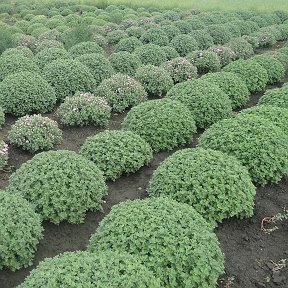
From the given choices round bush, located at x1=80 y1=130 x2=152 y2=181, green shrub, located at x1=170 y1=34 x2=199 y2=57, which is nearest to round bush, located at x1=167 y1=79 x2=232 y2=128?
round bush, located at x1=80 y1=130 x2=152 y2=181

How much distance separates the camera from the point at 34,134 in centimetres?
812

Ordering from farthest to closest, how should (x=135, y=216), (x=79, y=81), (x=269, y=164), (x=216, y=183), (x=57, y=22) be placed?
(x=57, y=22), (x=79, y=81), (x=269, y=164), (x=216, y=183), (x=135, y=216)

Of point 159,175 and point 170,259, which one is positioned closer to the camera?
point 170,259

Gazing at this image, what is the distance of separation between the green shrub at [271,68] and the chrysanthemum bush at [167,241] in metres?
8.56

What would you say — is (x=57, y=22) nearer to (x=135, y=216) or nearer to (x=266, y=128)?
(x=266, y=128)

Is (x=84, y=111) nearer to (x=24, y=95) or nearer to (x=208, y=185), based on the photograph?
(x=24, y=95)

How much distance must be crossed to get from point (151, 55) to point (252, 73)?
3451 millimetres

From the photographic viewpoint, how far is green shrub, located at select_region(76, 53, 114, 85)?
461 inches

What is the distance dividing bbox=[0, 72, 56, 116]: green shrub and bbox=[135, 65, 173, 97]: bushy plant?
2.67m

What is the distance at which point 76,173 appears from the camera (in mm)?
6246

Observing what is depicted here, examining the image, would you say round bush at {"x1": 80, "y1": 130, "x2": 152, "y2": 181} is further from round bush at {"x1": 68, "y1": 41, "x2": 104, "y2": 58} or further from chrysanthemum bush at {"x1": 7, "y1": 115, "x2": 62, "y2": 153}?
round bush at {"x1": 68, "y1": 41, "x2": 104, "y2": 58}

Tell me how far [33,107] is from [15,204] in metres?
4.66

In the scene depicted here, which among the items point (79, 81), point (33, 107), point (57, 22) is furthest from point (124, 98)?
point (57, 22)

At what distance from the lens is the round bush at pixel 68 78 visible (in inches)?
419
